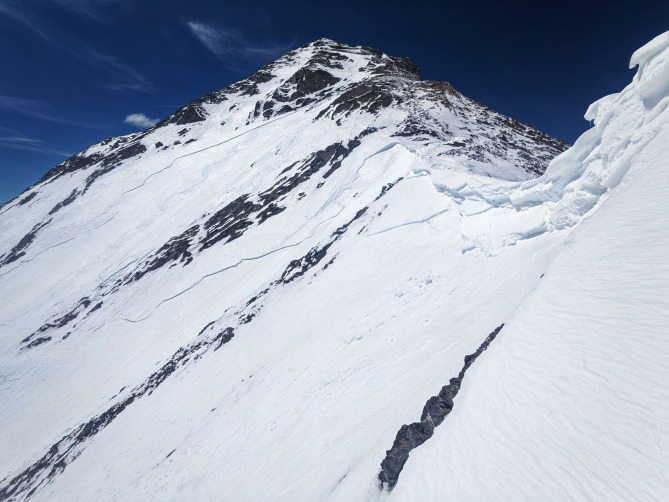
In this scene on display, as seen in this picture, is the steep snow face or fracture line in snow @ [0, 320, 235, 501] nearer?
the steep snow face

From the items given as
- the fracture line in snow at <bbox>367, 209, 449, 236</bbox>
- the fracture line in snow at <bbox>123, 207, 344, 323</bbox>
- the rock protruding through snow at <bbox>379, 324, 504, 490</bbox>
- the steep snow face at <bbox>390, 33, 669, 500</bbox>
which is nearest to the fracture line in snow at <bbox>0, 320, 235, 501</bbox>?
the fracture line in snow at <bbox>123, 207, 344, 323</bbox>

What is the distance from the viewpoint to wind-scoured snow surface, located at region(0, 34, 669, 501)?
4.16 m

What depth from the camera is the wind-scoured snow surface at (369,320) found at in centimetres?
416

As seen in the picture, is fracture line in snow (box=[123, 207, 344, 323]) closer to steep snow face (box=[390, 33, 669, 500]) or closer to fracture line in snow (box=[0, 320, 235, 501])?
fracture line in snow (box=[0, 320, 235, 501])

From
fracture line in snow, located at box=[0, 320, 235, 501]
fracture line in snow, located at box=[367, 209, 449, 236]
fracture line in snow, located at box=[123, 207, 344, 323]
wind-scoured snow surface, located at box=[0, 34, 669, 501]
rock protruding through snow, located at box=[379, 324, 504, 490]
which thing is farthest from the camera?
fracture line in snow, located at box=[123, 207, 344, 323]

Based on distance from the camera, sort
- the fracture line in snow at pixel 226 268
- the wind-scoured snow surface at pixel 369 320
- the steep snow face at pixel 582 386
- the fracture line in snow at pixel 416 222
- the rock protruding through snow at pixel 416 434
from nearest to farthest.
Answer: the steep snow face at pixel 582 386 < the wind-scoured snow surface at pixel 369 320 < the rock protruding through snow at pixel 416 434 < the fracture line in snow at pixel 416 222 < the fracture line in snow at pixel 226 268

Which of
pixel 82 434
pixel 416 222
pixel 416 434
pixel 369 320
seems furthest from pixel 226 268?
pixel 416 434

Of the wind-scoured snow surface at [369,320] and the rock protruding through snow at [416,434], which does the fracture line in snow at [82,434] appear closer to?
the wind-scoured snow surface at [369,320]

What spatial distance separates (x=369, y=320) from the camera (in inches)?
528

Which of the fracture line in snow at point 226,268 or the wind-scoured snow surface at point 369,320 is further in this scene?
the fracture line in snow at point 226,268

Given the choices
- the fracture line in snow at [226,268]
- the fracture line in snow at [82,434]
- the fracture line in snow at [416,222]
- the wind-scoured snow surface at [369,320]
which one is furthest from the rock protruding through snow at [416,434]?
the fracture line in snow at [226,268]

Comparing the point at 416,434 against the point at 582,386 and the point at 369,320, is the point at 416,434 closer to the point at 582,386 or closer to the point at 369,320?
the point at 582,386

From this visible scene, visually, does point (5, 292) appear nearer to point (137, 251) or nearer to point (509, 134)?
point (137, 251)

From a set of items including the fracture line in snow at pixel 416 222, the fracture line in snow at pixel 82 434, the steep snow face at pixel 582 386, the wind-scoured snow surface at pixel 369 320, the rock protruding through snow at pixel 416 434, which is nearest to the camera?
the steep snow face at pixel 582 386
